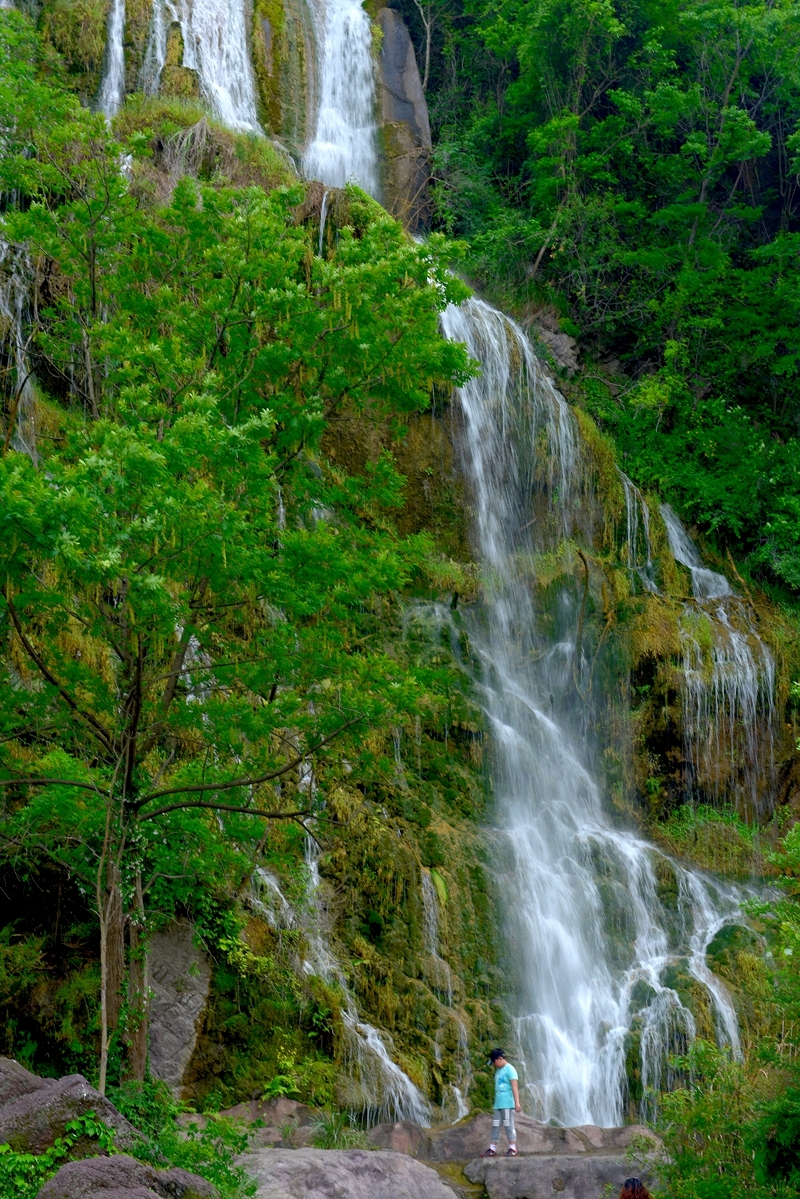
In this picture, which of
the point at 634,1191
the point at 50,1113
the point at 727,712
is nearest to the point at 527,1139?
the point at 634,1191

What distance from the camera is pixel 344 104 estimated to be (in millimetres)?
24359

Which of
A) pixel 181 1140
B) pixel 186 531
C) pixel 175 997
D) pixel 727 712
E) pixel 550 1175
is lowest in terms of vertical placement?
pixel 550 1175

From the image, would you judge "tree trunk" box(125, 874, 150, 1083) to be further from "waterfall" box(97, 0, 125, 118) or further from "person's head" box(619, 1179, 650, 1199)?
"waterfall" box(97, 0, 125, 118)

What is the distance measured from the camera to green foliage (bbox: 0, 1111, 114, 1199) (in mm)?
5746

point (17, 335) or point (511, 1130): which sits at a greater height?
point (17, 335)

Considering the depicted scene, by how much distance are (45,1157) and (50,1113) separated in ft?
0.89

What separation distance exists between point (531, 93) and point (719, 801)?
17043 mm

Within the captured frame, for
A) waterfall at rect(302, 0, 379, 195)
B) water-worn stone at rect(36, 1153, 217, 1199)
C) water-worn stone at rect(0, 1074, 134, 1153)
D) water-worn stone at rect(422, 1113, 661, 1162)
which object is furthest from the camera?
waterfall at rect(302, 0, 379, 195)

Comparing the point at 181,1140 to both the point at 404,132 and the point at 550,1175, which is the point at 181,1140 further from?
the point at 404,132

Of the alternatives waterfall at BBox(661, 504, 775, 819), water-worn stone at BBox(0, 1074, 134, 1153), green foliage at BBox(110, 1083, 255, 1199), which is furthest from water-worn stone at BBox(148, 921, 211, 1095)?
waterfall at BBox(661, 504, 775, 819)

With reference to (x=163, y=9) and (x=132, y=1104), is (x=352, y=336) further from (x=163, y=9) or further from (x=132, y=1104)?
(x=163, y=9)

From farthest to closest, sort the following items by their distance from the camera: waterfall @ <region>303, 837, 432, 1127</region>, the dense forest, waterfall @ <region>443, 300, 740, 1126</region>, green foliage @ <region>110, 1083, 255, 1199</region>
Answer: waterfall @ <region>443, 300, 740, 1126</region>
waterfall @ <region>303, 837, 432, 1127</region>
the dense forest
green foliage @ <region>110, 1083, 255, 1199</region>

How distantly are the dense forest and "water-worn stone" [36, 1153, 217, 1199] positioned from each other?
15.8 inches

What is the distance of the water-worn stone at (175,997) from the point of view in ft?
33.4
